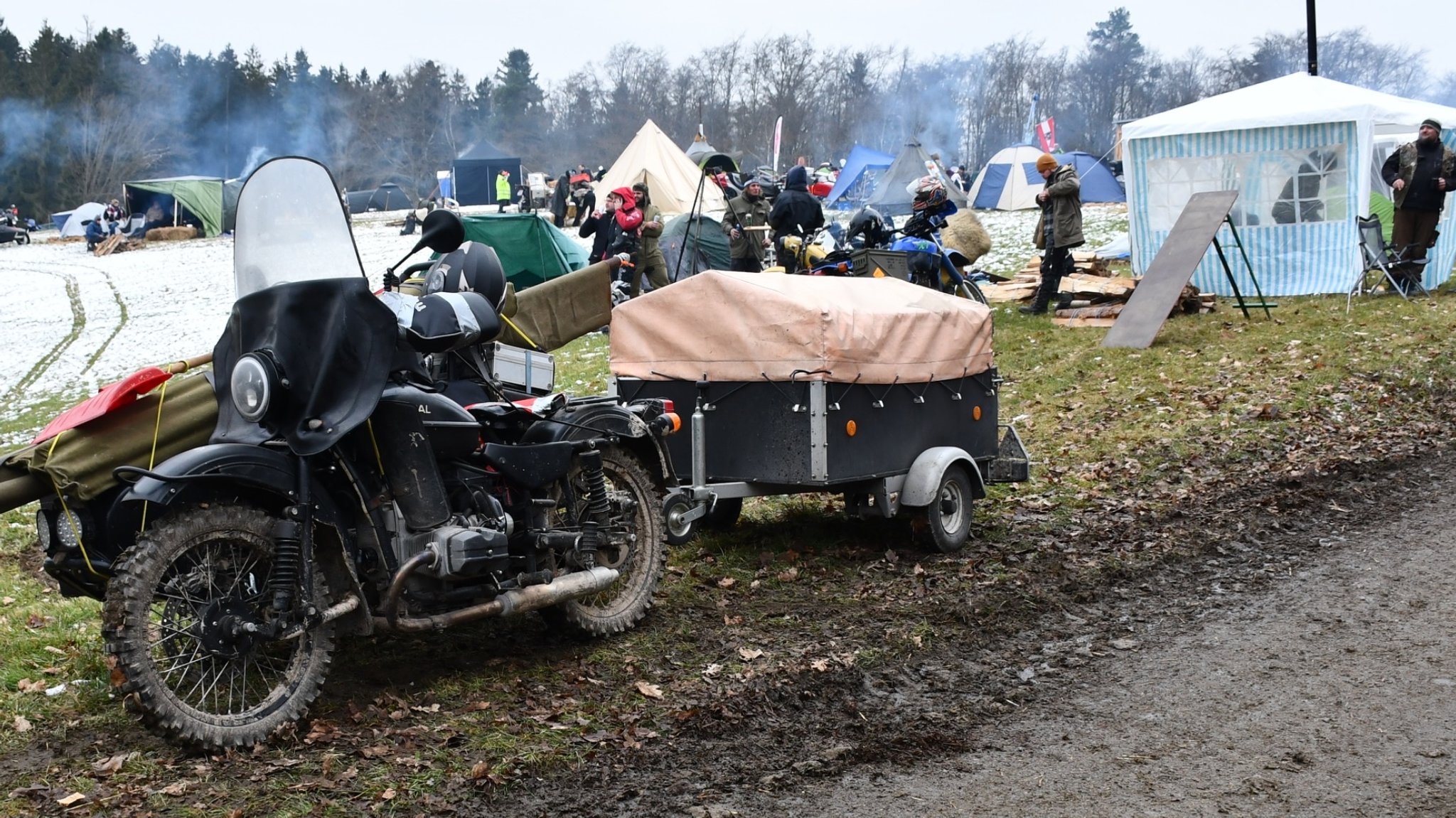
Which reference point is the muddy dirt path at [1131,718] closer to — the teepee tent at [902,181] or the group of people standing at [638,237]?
the group of people standing at [638,237]

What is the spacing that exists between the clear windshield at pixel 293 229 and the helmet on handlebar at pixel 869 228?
989 cm

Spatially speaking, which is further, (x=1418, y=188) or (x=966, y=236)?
(x=966, y=236)

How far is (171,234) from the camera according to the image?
4322 cm

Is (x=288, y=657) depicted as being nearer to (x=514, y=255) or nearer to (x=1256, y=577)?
(x=1256, y=577)

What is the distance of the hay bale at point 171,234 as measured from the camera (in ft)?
140

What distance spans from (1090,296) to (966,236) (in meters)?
4.42

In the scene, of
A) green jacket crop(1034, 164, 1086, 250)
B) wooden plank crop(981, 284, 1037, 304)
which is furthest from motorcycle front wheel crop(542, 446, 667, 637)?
wooden plank crop(981, 284, 1037, 304)

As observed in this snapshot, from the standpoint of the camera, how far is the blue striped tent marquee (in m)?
17.0

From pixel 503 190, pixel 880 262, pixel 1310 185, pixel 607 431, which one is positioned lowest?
pixel 607 431

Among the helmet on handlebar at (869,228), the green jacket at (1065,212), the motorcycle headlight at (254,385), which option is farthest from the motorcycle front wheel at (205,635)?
the green jacket at (1065,212)

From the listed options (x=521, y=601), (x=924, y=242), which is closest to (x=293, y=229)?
(x=521, y=601)

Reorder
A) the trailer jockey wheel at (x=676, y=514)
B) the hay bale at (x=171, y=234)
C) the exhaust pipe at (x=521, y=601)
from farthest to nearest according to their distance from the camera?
1. the hay bale at (x=171, y=234)
2. the trailer jockey wheel at (x=676, y=514)
3. the exhaust pipe at (x=521, y=601)

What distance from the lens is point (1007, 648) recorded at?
229 inches

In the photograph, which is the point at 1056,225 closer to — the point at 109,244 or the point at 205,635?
the point at 205,635
